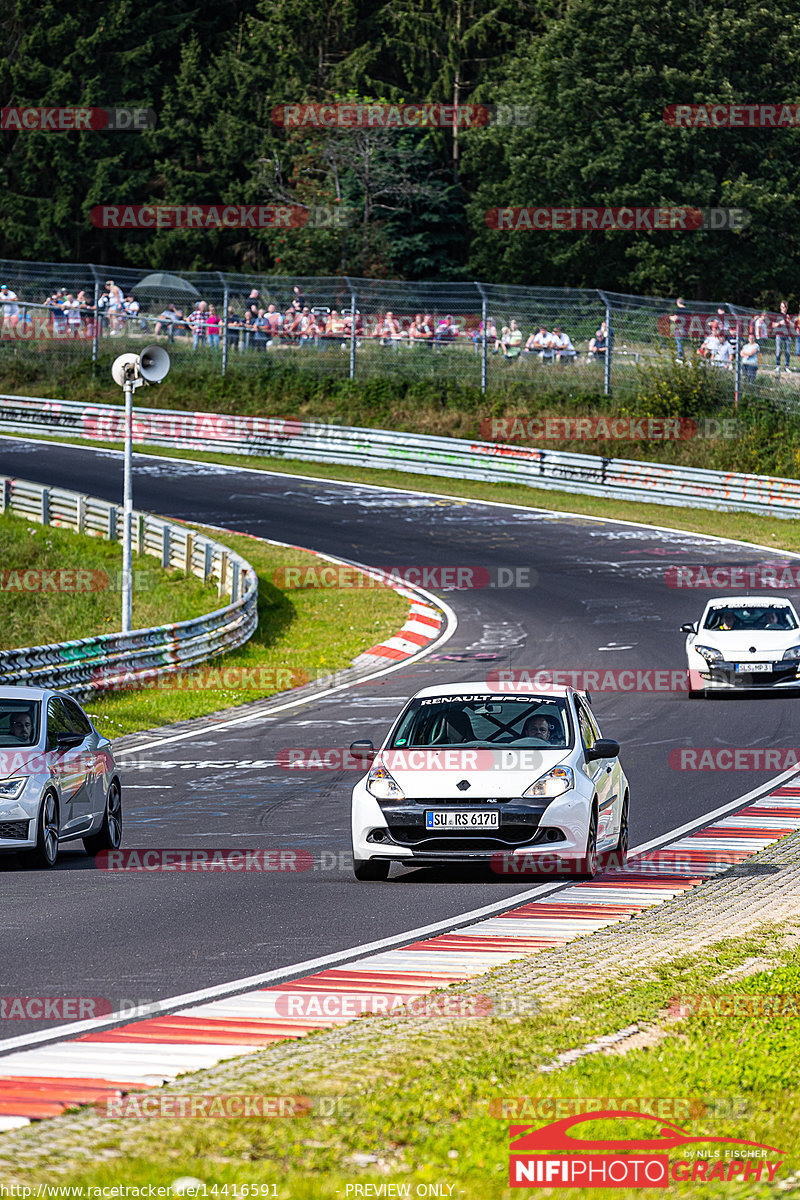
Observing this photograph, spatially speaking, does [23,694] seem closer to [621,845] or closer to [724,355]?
[621,845]

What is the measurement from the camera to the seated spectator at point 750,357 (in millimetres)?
44031

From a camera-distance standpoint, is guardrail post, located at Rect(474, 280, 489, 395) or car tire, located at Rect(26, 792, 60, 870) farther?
guardrail post, located at Rect(474, 280, 489, 395)

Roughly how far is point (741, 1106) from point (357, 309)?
4496cm

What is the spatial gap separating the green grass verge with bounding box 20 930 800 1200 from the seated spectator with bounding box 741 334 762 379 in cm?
3776

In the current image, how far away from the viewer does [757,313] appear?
43688 mm

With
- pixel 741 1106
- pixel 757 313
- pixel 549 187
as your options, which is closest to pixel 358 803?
pixel 741 1106

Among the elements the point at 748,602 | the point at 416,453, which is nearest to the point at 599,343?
the point at 416,453

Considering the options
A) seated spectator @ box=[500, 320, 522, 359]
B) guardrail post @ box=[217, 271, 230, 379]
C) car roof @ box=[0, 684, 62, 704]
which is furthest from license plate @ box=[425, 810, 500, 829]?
guardrail post @ box=[217, 271, 230, 379]

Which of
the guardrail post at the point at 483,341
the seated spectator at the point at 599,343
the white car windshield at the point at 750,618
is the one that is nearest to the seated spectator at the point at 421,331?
→ the guardrail post at the point at 483,341

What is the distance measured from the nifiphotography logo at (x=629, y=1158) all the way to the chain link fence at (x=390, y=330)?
38214mm

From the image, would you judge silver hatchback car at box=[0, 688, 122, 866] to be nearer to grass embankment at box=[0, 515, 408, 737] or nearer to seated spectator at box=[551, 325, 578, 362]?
grass embankment at box=[0, 515, 408, 737]

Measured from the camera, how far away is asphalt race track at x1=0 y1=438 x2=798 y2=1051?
9547 millimetres

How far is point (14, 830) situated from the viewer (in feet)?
41.9

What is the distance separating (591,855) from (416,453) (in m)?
37.0
